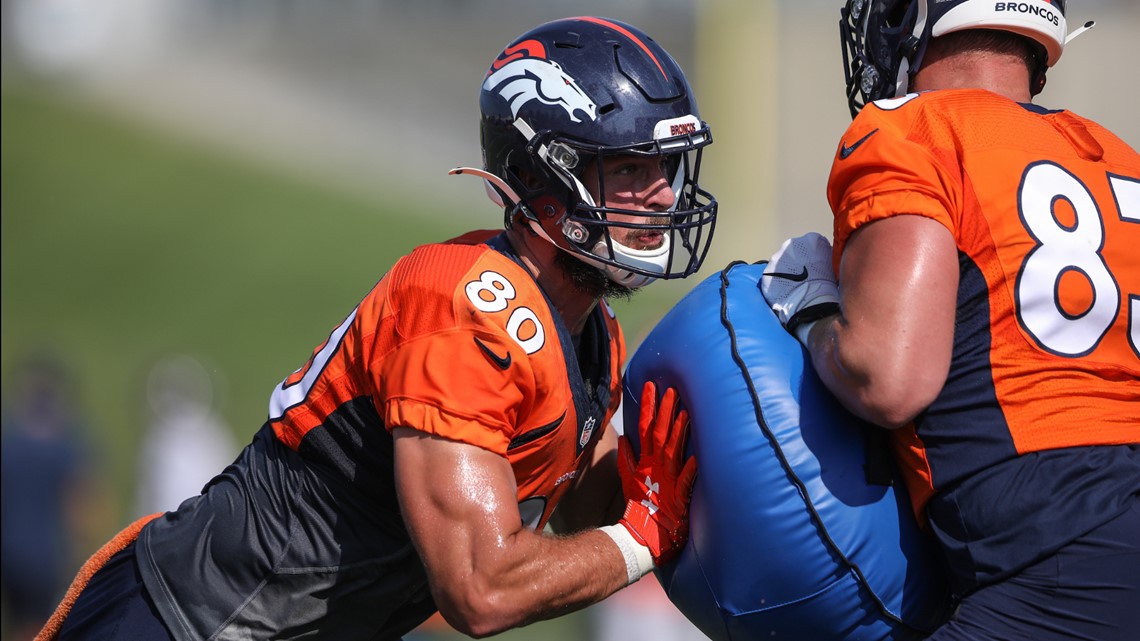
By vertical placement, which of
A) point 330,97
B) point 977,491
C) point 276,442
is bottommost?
point 977,491

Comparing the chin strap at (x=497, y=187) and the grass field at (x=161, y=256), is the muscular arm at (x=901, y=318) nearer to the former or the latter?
the chin strap at (x=497, y=187)

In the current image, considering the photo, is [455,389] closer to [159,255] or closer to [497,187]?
[497,187]

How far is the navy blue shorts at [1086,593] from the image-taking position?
8.49ft

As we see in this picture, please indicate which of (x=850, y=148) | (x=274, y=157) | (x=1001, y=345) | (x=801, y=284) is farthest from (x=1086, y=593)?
(x=274, y=157)

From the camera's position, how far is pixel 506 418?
2998mm

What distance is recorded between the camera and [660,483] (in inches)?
127

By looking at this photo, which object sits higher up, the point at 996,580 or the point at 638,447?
the point at 638,447

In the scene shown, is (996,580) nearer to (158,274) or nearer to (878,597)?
(878,597)

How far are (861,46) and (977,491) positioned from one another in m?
1.30

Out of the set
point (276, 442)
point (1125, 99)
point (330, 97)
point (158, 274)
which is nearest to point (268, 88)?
point (330, 97)

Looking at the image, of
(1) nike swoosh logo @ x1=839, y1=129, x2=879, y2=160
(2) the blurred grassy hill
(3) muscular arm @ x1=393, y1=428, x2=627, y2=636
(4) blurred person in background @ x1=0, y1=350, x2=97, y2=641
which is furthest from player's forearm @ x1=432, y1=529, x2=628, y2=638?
(2) the blurred grassy hill

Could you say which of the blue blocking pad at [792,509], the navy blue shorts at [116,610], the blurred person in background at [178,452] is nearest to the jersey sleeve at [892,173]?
the blue blocking pad at [792,509]

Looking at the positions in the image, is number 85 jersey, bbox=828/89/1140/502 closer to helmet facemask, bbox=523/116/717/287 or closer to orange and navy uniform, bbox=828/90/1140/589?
orange and navy uniform, bbox=828/90/1140/589

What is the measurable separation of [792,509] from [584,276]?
0.90 meters
